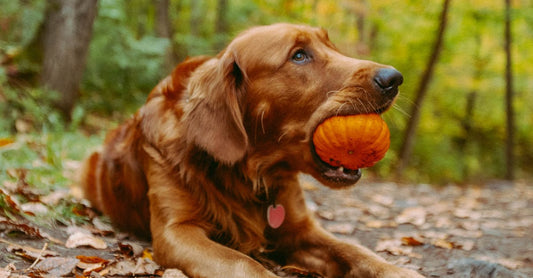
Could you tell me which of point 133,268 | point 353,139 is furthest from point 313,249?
point 133,268

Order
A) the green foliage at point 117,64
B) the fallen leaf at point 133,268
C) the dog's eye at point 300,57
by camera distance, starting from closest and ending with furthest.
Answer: the fallen leaf at point 133,268 < the dog's eye at point 300,57 < the green foliage at point 117,64

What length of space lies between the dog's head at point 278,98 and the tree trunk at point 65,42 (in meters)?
4.36

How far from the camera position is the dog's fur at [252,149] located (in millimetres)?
2498

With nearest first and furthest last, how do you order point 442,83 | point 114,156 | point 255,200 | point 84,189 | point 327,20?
point 255,200 < point 114,156 < point 84,189 < point 442,83 < point 327,20

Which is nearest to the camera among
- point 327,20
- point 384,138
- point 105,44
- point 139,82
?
point 384,138

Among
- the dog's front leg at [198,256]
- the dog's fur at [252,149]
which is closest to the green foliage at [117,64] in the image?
the dog's fur at [252,149]

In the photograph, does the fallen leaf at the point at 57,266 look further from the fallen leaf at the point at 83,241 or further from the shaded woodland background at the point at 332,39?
the shaded woodland background at the point at 332,39

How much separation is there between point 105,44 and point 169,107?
6.40 m

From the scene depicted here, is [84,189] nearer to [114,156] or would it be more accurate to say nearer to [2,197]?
[114,156]

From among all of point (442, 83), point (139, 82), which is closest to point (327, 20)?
point (442, 83)

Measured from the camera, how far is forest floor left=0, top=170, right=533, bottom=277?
2359 millimetres

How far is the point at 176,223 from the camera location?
2.58 m

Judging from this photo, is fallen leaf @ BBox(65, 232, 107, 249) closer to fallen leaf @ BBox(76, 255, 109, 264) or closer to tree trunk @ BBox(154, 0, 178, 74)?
fallen leaf @ BBox(76, 255, 109, 264)

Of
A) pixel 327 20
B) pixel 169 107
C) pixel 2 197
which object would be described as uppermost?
pixel 327 20
